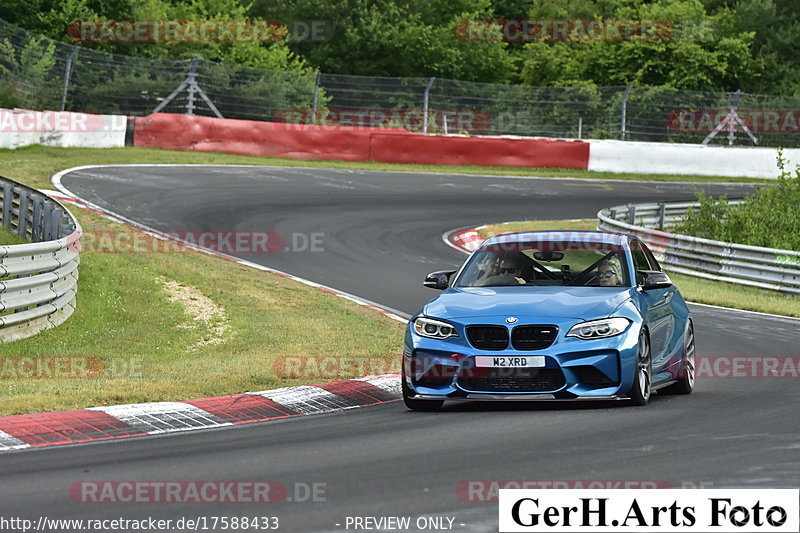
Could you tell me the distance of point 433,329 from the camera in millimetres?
9719

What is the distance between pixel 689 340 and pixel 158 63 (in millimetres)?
28481

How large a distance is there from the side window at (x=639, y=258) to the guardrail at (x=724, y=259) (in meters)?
11.0

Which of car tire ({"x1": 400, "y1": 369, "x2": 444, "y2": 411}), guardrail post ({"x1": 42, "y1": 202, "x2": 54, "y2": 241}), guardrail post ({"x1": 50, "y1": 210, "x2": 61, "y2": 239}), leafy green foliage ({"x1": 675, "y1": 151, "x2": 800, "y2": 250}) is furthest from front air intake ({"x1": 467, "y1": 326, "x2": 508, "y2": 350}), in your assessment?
leafy green foliage ({"x1": 675, "y1": 151, "x2": 800, "y2": 250})

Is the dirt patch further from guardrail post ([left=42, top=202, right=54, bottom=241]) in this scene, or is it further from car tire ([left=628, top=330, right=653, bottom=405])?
car tire ([left=628, top=330, right=653, bottom=405])

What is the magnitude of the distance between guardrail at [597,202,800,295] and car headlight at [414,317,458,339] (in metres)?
13.4

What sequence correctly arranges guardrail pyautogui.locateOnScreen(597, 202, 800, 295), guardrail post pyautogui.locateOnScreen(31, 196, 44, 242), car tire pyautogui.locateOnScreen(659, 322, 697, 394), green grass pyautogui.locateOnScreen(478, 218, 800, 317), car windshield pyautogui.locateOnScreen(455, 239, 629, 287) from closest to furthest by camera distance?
car windshield pyautogui.locateOnScreen(455, 239, 629, 287), car tire pyautogui.locateOnScreen(659, 322, 697, 394), guardrail post pyautogui.locateOnScreen(31, 196, 44, 242), green grass pyautogui.locateOnScreen(478, 218, 800, 317), guardrail pyautogui.locateOnScreen(597, 202, 800, 295)

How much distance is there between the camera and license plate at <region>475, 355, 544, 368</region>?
9305 mm

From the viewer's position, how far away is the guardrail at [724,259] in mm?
21984

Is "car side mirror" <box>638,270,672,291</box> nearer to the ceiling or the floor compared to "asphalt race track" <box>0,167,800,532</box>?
nearer to the ceiling

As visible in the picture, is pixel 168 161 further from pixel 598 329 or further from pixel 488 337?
pixel 598 329

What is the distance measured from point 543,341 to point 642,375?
2.95 ft

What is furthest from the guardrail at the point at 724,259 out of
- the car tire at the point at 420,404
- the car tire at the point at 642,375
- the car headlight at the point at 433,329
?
the car headlight at the point at 433,329

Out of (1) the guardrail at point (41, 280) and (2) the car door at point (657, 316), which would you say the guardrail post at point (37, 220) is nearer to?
(1) the guardrail at point (41, 280)

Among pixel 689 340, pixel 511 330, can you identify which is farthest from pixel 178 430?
pixel 689 340
